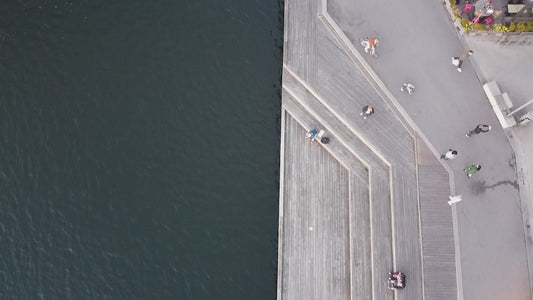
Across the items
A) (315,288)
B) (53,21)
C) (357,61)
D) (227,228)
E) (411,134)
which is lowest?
(315,288)

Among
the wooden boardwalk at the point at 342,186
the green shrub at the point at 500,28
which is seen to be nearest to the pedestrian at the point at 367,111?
the wooden boardwalk at the point at 342,186

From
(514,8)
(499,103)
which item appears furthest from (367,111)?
(514,8)

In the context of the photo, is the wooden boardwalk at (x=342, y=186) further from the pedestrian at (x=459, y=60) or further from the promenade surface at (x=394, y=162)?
the pedestrian at (x=459, y=60)

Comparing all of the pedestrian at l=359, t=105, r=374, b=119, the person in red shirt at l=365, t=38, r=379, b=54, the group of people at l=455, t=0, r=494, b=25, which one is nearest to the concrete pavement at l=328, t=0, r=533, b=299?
the person in red shirt at l=365, t=38, r=379, b=54

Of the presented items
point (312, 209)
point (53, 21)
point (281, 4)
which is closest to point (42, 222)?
point (53, 21)

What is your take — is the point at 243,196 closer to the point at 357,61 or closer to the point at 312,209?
the point at 312,209
